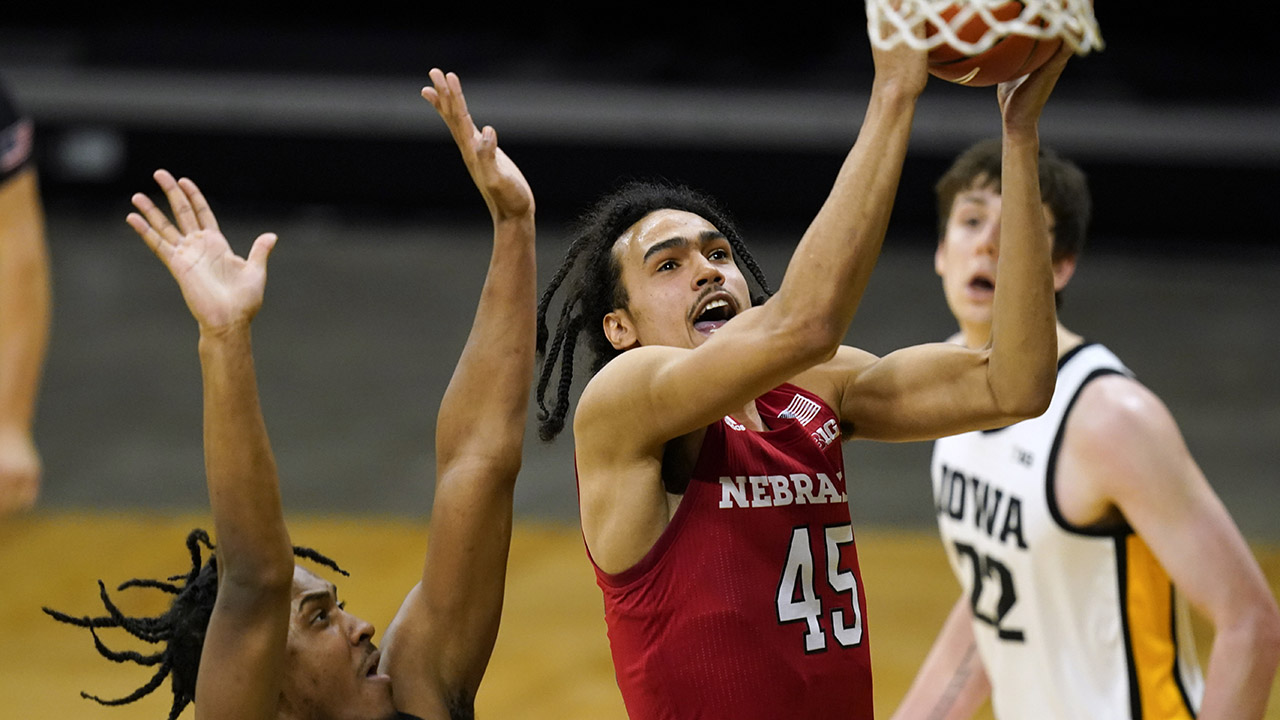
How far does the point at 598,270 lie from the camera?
286 centimetres

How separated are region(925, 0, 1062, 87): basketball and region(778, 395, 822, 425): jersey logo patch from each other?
698mm

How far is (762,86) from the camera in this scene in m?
13.6

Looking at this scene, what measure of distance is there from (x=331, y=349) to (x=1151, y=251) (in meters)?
7.04

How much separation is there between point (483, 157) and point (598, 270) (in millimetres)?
323

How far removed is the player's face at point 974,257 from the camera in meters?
3.60

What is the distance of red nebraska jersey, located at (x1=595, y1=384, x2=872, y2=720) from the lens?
2.45 meters

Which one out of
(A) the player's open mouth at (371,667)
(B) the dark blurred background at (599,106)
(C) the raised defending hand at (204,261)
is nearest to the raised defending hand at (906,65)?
(C) the raised defending hand at (204,261)

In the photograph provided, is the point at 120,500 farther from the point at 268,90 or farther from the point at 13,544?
the point at 268,90

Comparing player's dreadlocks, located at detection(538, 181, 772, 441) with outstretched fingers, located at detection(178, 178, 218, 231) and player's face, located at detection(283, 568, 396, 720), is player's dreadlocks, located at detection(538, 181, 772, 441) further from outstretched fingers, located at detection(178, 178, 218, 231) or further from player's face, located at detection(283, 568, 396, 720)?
outstretched fingers, located at detection(178, 178, 218, 231)

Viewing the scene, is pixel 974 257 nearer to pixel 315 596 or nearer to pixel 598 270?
pixel 598 270

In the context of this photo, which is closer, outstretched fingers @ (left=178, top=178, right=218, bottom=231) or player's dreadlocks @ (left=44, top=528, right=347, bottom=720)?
outstretched fingers @ (left=178, top=178, right=218, bottom=231)

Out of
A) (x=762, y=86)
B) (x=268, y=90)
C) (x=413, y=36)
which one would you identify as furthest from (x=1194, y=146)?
(x=268, y=90)

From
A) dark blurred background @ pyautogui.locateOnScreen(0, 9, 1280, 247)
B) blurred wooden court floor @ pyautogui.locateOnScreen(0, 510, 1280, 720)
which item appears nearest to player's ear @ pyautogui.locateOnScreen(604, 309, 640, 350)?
blurred wooden court floor @ pyautogui.locateOnScreen(0, 510, 1280, 720)

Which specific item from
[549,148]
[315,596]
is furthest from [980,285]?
[549,148]
